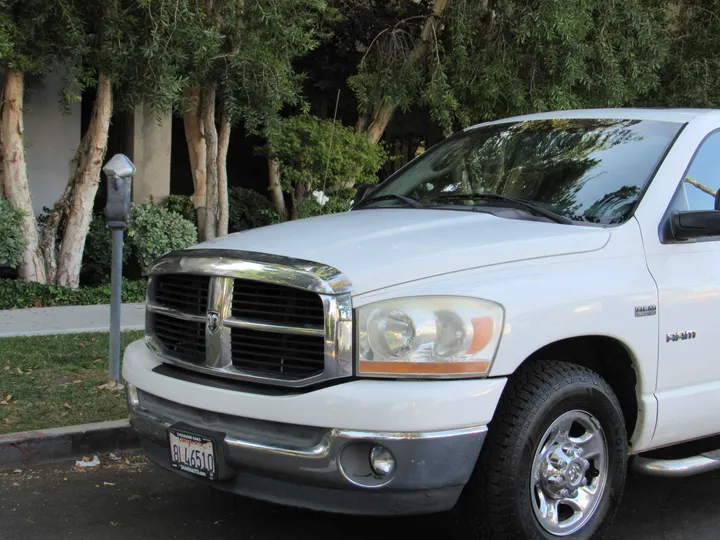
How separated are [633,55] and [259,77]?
5.50m

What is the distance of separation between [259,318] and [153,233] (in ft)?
26.7

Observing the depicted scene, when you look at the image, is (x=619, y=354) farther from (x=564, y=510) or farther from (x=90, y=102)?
(x=90, y=102)

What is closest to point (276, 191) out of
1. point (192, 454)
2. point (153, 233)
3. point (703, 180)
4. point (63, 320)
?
point (153, 233)

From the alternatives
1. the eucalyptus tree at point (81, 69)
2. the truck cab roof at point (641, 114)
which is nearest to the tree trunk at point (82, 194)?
the eucalyptus tree at point (81, 69)

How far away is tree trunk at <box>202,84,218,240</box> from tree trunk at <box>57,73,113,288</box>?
1.22m

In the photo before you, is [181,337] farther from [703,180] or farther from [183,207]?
[183,207]

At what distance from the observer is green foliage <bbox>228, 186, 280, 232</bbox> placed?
13.4 metres

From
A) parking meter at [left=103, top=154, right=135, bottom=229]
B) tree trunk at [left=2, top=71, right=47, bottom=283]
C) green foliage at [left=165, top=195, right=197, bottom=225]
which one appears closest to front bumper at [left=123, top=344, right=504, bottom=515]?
parking meter at [left=103, top=154, right=135, bottom=229]

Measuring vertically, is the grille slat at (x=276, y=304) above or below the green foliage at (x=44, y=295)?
above

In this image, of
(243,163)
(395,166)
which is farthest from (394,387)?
(395,166)

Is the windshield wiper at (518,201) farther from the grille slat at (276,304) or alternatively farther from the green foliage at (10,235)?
the green foliage at (10,235)

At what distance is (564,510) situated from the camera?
3.82 metres

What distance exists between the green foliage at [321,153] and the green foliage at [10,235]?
350 cm

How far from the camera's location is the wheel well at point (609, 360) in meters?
3.78
